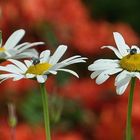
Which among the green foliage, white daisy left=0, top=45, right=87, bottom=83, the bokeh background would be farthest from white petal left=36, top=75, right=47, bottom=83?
the green foliage

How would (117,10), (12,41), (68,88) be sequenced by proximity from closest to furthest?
(12,41)
(68,88)
(117,10)

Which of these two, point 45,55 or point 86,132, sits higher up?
point 45,55

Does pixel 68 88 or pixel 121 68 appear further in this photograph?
pixel 68 88

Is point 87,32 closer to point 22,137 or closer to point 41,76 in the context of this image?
point 22,137

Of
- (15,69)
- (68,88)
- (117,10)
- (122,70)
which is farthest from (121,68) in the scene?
(117,10)

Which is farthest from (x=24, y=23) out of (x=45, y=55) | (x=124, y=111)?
(x=45, y=55)

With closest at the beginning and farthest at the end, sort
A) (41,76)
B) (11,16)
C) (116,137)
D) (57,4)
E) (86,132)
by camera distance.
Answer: (41,76) → (116,137) → (86,132) → (11,16) → (57,4)

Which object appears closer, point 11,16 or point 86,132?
point 86,132

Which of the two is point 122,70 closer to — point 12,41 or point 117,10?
point 12,41
